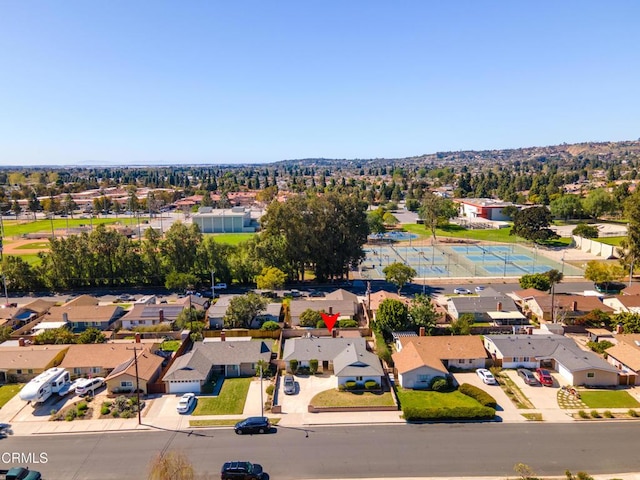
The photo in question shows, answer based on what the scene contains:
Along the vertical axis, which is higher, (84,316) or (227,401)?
(84,316)

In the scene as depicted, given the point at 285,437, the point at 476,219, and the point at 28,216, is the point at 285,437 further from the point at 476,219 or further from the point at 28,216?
the point at 28,216

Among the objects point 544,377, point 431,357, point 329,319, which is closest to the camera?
point 544,377

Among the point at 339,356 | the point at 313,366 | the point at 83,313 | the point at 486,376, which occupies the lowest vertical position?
the point at 486,376

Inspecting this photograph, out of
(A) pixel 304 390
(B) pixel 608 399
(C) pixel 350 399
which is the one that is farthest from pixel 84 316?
(B) pixel 608 399

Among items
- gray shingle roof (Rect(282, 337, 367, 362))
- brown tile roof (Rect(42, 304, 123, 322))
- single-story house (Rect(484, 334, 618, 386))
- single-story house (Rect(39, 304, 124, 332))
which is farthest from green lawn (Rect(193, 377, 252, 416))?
single-story house (Rect(484, 334, 618, 386))

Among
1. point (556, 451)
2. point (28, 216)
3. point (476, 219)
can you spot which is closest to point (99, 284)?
point (556, 451)

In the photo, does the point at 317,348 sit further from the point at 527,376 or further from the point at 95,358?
the point at 95,358

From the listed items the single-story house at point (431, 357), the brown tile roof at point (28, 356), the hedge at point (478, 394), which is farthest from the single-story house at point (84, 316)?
the hedge at point (478, 394)
